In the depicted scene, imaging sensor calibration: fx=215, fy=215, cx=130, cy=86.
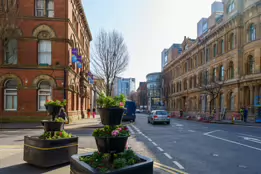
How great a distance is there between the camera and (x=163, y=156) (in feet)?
27.2

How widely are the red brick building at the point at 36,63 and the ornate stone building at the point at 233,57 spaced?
2435 cm

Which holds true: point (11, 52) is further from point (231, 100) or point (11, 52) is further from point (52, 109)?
point (231, 100)

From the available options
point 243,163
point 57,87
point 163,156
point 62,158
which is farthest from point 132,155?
point 57,87

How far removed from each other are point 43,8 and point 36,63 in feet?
20.6

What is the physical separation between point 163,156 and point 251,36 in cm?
2945

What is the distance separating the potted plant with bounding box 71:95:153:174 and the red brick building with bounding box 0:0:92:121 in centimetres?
1993

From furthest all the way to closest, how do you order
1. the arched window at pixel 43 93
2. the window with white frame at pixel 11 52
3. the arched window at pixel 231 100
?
1. the arched window at pixel 231 100
2. the arched window at pixel 43 93
3. the window with white frame at pixel 11 52

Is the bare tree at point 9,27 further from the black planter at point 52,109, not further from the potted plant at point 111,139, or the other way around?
the potted plant at point 111,139

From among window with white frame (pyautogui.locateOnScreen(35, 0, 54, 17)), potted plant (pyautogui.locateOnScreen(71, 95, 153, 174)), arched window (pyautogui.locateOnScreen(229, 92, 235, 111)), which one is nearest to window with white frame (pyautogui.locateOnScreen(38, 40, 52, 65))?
window with white frame (pyautogui.locateOnScreen(35, 0, 54, 17))

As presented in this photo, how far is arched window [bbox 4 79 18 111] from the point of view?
2331cm

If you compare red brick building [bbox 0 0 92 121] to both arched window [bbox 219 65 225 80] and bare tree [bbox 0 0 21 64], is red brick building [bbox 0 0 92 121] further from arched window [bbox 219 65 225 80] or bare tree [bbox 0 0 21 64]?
arched window [bbox 219 65 225 80]

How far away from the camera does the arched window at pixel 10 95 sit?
2331 centimetres

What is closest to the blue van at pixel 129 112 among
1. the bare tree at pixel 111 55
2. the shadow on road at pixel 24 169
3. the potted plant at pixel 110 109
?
the bare tree at pixel 111 55

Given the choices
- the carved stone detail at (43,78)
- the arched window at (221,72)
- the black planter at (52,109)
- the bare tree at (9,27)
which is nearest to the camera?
the black planter at (52,109)
